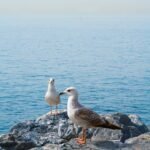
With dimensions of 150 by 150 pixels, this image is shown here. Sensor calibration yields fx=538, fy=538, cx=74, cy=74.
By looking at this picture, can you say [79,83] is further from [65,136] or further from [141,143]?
[141,143]

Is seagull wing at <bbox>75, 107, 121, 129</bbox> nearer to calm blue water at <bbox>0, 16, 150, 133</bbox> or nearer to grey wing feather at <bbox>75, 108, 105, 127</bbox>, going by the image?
grey wing feather at <bbox>75, 108, 105, 127</bbox>

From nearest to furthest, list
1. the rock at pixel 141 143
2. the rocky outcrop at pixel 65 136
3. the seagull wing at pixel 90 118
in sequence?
the rock at pixel 141 143, the seagull wing at pixel 90 118, the rocky outcrop at pixel 65 136

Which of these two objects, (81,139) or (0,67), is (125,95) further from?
(81,139)

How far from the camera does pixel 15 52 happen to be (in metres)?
146

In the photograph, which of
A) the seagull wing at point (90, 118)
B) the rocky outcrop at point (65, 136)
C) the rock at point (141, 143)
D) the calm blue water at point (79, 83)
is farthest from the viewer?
the calm blue water at point (79, 83)

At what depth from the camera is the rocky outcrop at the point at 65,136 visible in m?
18.8

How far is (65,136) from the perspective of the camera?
2198 centimetres

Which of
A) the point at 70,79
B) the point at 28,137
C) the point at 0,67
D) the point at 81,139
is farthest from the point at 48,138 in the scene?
the point at 0,67

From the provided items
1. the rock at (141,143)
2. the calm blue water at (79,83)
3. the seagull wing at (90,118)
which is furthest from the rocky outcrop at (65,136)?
the calm blue water at (79,83)

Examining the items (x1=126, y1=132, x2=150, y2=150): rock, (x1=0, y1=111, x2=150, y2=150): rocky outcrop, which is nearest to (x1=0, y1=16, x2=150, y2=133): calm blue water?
(x1=0, y1=111, x2=150, y2=150): rocky outcrop

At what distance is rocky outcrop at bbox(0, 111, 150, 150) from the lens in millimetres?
18750

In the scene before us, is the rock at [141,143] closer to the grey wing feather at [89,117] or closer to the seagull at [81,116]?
the seagull at [81,116]

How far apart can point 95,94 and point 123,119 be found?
43.4 meters

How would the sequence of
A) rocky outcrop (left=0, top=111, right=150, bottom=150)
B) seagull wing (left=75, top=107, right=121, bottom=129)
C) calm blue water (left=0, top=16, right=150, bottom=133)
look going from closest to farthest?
seagull wing (left=75, top=107, right=121, bottom=129), rocky outcrop (left=0, top=111, right=150, bottom=150), calm blue water (left=0, top=16, right=150, bottom=133)
